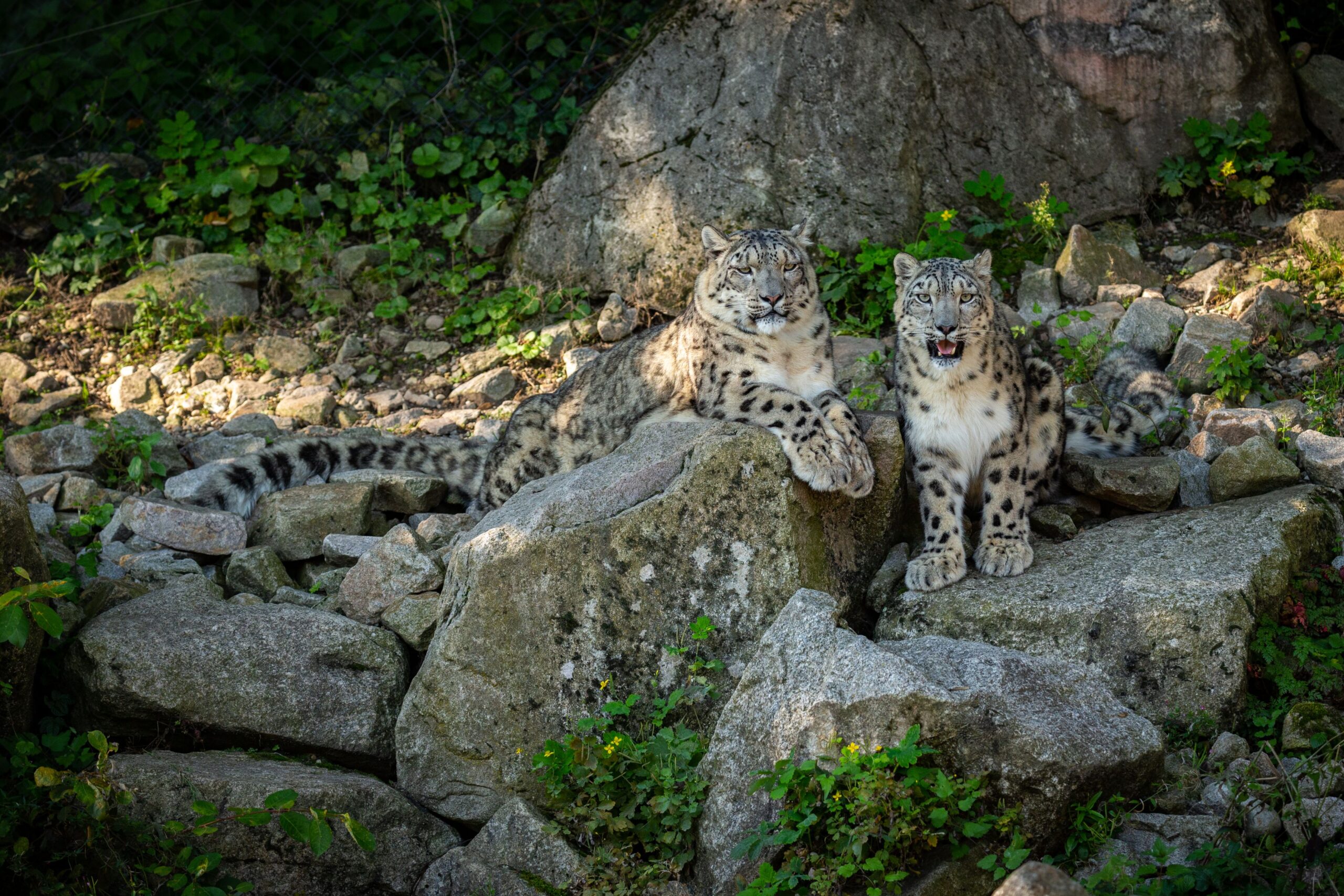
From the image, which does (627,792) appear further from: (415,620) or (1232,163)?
(1232,163)

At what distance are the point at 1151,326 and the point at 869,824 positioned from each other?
419cm

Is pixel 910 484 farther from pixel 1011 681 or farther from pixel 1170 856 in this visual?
pixel 1170 856

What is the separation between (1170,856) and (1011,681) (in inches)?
25.4

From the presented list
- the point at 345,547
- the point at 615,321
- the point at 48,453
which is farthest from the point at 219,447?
the point at 615,321

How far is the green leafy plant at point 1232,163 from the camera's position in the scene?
811 cm

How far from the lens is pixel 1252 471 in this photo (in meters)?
5.27

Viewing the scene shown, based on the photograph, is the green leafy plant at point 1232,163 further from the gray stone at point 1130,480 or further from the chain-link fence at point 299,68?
the chain-link fence at point 299,68

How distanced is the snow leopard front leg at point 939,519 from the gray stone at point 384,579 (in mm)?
1890

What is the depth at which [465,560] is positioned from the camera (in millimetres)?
4707

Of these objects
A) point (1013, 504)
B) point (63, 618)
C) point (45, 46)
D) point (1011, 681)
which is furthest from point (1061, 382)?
point (45, 46)

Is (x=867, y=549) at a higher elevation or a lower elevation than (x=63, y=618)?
lower

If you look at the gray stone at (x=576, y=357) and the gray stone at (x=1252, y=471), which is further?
the gray stone at (x=576, y=357)

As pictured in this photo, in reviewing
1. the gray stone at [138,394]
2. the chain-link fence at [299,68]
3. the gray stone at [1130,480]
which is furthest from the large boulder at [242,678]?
the chain-link fence at [299,68]

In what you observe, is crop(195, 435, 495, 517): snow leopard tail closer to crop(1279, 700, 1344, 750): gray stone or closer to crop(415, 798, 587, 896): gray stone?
crop(415, 798, 587, 896): gray stone
